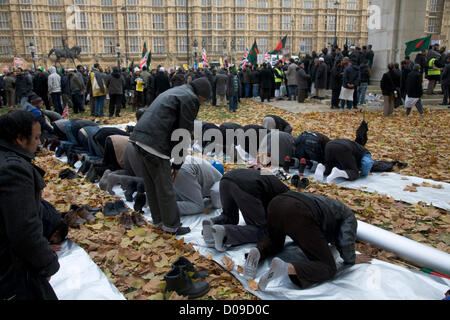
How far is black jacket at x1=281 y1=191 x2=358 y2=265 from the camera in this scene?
9.87 ft

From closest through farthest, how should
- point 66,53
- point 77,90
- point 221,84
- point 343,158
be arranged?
point 343,158 → point 77,90 → point 221,84 → point 66,53

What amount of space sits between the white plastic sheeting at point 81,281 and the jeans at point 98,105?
471 inches

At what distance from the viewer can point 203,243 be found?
411 cm

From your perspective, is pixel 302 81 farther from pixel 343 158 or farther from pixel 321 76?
pixel 343 158

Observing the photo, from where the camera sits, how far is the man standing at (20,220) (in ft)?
6.31

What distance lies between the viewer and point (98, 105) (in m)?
14.9

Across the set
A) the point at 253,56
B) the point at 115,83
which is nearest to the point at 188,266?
the point at 115,83

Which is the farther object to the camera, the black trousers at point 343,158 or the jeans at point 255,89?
the jeans at point 255,89

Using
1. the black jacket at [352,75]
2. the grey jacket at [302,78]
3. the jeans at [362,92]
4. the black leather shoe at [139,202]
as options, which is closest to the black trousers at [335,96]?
the jeans at [362,92]

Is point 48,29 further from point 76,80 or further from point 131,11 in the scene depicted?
point 76,80

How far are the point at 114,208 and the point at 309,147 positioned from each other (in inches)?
149

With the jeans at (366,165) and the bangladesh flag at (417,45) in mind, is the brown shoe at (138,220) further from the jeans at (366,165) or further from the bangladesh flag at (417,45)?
the bangladesh flag at (417,45)

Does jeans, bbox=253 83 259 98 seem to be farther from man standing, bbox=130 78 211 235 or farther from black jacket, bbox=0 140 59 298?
black jacket, bbox=0 140 59 298

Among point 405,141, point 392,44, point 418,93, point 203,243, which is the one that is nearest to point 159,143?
point 203,243
